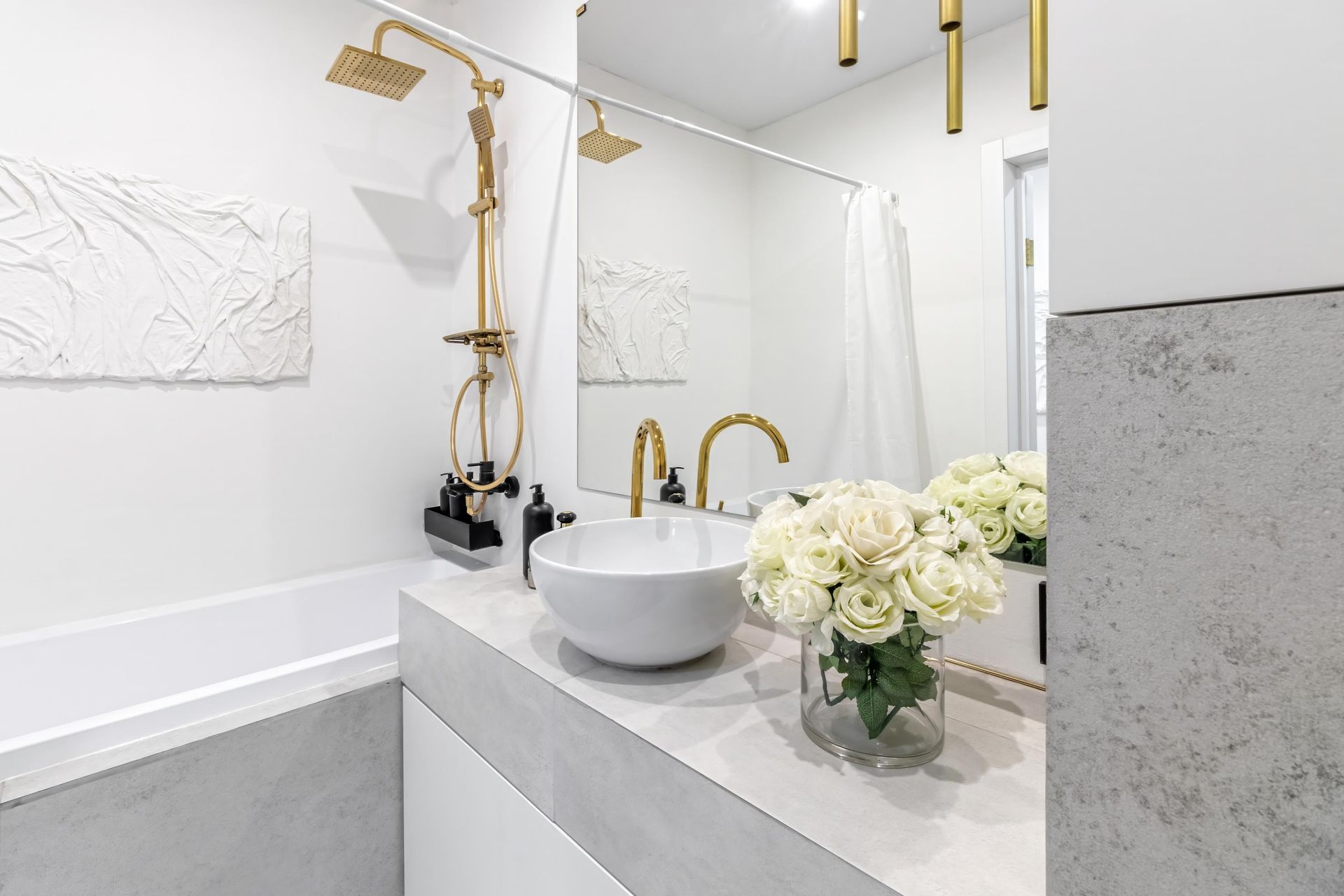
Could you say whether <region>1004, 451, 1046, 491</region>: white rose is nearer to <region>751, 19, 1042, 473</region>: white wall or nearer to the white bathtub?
<region>751, 19, 1042, 473</region>: white wall

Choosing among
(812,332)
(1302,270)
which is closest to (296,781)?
(812,332)

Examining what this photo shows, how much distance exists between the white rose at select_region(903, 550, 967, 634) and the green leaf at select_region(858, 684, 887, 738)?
10cm

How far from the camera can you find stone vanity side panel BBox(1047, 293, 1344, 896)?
0.29 m

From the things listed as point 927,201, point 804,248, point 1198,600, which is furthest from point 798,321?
point 1198,600

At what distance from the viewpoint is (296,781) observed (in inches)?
50.4

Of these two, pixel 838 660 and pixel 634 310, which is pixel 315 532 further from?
pixel 838 660

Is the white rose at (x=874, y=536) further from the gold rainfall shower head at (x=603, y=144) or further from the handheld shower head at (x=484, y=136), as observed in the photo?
the handheld shower head at (x=484, y=136)

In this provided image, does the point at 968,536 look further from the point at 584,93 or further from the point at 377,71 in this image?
the point at 377,71

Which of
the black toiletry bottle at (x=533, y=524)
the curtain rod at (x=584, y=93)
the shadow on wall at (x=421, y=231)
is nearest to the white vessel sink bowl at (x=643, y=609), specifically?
the black toiletry bottle at (x=533, y=524)

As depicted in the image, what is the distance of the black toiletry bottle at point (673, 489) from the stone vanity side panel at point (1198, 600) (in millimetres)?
996

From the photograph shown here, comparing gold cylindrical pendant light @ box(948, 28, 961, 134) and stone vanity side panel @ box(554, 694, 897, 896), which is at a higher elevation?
gold cylindrical pendant light @ box(948, 28, 961, 134)

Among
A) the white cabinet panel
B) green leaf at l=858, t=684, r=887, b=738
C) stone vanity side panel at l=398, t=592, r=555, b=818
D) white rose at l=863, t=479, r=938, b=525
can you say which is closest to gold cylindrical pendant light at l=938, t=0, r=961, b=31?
white rose at l=863, t=479, r=938, b=525

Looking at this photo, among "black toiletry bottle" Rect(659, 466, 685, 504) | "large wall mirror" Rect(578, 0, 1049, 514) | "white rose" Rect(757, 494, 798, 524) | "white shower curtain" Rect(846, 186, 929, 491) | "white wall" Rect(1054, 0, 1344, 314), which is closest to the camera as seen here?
"white wall" Rect(1054, 0, 1344, 314)

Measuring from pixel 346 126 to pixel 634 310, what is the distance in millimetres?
1342
